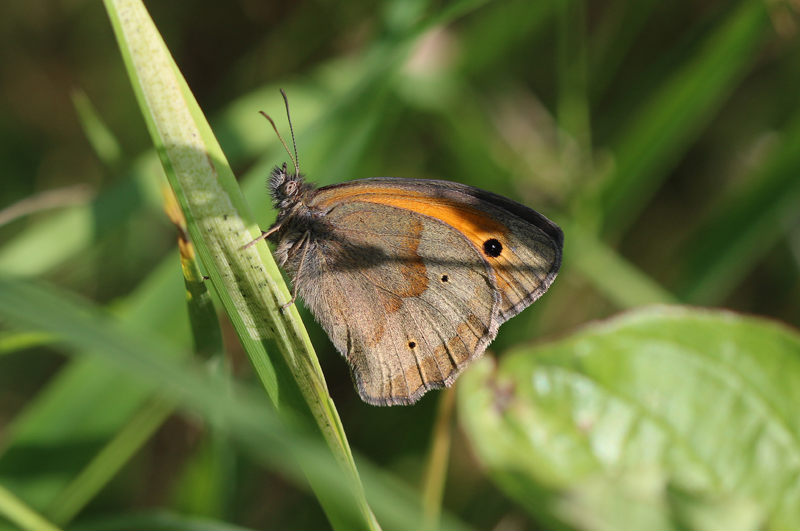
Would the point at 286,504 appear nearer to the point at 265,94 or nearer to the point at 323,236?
the point at 323,236

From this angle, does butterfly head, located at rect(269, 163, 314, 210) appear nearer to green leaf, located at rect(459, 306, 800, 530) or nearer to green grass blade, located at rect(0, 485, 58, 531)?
green leaf, located at rect(459, 306, 800, 530)

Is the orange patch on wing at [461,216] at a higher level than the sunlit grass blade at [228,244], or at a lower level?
higher

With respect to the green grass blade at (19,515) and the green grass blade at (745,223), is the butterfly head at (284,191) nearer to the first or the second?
the green grass blade at (19,515)

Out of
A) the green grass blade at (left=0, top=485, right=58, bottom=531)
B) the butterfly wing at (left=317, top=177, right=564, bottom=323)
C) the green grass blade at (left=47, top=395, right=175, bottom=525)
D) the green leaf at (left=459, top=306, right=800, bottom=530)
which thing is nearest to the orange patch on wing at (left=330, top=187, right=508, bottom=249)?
the butterfly wing at (left=317, top=177, right=564, bottom=323)

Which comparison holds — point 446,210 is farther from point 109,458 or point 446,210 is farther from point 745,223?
point 745,223

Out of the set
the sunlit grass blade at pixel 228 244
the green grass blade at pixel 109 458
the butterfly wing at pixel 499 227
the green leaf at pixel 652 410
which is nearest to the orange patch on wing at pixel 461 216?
the butterfly wing at pixel 499 227

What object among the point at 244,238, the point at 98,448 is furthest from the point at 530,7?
the point at 98,448
